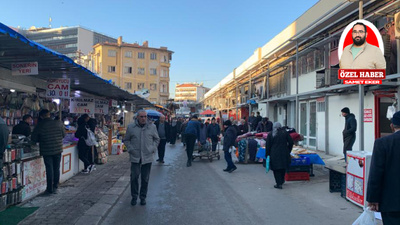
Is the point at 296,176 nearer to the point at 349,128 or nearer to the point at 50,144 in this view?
the point at 349,128

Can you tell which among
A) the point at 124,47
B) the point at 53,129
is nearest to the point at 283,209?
the point at 53,129

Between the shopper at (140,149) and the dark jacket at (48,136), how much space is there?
1638 mm

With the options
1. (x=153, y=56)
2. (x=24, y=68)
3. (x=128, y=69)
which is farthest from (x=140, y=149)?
(x=153, y=56)

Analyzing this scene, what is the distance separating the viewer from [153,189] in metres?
7.95

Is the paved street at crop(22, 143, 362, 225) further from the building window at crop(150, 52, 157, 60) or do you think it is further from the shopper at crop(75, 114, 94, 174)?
the building window at crop(150, 52, 157, 60)

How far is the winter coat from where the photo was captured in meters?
6.38

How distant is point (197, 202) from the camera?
22.0 ft

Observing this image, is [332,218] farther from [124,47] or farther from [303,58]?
[124,47]

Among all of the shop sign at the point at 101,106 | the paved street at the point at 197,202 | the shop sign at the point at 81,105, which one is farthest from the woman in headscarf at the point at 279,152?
the shop sign at the point at 101,106

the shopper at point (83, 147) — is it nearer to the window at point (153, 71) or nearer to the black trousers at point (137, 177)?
the black trousers at point (137, 177)

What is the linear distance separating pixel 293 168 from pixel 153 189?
389 centimetres

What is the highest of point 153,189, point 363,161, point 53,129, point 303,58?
point 303,58

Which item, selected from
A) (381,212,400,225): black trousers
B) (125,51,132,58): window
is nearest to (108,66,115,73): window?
(125,51,132,58): window

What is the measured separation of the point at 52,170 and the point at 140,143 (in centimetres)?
212
